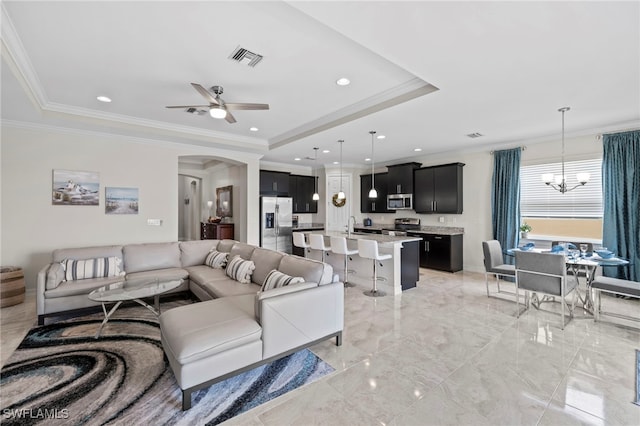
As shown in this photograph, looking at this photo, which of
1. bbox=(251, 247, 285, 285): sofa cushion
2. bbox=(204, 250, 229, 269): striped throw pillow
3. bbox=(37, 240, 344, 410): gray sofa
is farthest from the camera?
bbox=(204, 250, 229, 269): striped throw pillow

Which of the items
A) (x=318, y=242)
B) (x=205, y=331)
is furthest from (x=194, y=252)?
(x=205, y=331)

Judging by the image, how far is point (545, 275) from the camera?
3.57 meters

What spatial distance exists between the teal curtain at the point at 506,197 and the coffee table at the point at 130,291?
5985 mm

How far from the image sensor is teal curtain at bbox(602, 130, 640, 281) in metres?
4.37

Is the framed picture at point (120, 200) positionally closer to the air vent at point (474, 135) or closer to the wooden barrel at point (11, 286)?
the wooden barrel at point (11, 286)

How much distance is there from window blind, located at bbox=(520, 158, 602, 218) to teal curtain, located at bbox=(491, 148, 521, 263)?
0.63 ft

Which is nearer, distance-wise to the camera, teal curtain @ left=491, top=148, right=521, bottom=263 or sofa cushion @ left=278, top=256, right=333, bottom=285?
sofa cushion @ left=278, top=256, right=333, bottom=285

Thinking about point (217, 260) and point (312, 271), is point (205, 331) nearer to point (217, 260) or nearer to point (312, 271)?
point (312, 271)

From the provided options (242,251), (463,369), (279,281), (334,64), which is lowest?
(463,369)

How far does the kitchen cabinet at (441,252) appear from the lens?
6191mm

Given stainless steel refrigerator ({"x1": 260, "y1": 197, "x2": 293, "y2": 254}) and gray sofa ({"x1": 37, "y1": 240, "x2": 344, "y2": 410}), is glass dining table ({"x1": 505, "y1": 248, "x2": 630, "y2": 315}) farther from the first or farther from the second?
stainless steel refrigerator ({"x1": 260, "y1": 197, "x2": 293, "y2": 254})

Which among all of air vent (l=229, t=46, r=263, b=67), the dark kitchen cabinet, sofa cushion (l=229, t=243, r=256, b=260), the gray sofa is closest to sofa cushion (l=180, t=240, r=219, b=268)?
the gray sofa

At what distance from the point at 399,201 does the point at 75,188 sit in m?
6.82

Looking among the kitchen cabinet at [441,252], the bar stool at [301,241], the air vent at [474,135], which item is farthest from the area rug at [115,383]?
the air vent at [474,135]
